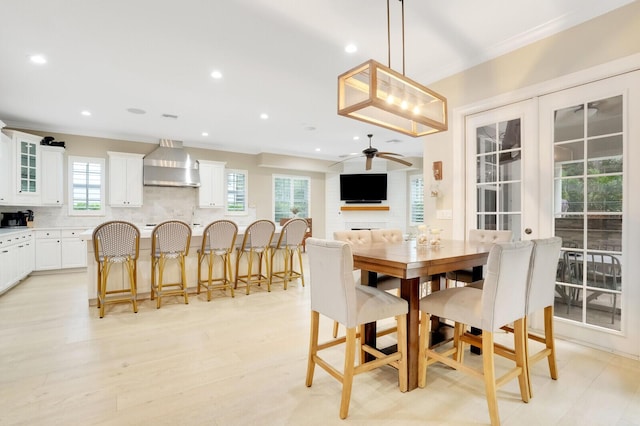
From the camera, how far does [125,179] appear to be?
20.6 feet

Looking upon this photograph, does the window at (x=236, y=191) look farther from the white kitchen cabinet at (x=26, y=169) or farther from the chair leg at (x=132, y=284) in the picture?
the chair leg at (x=132, y=284)

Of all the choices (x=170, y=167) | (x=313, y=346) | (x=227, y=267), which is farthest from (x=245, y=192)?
(x=313, y=346)

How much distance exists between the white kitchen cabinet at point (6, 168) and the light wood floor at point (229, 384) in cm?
268

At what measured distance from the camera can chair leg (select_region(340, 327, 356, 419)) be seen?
5.64 ft

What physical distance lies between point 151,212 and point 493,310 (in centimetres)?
675

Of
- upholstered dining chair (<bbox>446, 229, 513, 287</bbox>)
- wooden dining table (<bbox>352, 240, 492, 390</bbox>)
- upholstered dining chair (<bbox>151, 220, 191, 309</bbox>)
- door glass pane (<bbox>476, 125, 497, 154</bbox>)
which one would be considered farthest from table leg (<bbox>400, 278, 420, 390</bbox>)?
upholstered dining chair (<bbox>151, 220, 191, 309</bbox>)

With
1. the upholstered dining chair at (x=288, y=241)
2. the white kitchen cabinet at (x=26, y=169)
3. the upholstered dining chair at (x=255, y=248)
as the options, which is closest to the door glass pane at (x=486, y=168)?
the upholstered dining chair at (x=288, y=241)

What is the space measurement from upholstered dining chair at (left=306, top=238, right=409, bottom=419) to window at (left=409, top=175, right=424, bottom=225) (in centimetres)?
682

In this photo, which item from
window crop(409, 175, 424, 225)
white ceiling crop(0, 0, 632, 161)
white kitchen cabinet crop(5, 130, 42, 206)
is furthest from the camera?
window crop(409, 175, 424, 225)

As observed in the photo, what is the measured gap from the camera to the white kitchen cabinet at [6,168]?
15.5 feet

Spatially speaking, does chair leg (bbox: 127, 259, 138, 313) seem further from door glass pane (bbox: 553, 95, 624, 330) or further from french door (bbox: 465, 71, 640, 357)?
door glass pane (bbox: 553, 95, 624, 330)

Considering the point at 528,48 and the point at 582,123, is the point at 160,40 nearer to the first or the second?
the point at 528,48

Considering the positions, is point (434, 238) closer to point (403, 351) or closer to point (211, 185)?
point (403, 351)

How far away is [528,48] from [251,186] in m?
6.32
